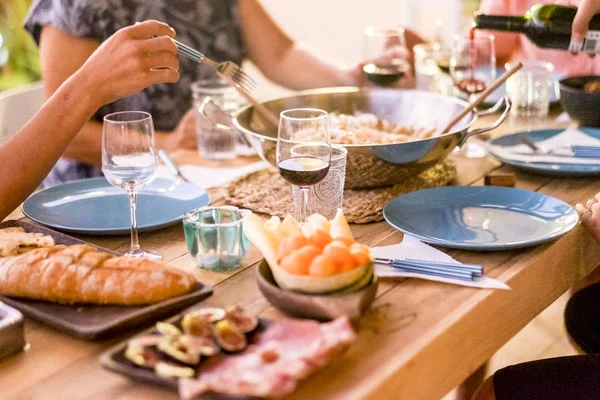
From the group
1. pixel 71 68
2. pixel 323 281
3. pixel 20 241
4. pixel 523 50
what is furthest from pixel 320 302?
pixel 523 50

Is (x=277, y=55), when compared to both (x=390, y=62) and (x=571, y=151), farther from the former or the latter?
(x=571, y=151)

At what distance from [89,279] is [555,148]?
110 cm

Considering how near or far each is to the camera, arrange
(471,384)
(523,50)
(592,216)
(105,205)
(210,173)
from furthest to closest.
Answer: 1. (523,50)
2. (471,384)
3. (210,173)
4. (105,205)
5. (592,216)

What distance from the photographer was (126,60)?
1.28 metres

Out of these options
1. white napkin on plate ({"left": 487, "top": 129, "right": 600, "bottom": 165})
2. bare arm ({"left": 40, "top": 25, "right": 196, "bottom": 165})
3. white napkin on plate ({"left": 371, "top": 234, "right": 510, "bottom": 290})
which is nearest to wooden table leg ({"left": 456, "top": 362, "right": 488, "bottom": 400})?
white napkin on plate ({"left": 487, "top": 129, "right": 600, "bottom": 165})

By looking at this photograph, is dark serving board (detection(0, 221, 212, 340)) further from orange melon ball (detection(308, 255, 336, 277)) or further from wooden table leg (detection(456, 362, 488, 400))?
wooden table leg (detection(456, 362, 488, 400))

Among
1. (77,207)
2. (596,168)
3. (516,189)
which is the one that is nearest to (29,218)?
(77,207)

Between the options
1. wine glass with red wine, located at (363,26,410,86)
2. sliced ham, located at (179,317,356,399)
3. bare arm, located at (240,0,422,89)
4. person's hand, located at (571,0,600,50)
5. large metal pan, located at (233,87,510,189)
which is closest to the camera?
sliced ham, located at (179,317,356,399)

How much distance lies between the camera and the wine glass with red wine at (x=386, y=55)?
1.91 metres

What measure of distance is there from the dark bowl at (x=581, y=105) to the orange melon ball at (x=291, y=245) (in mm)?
1046

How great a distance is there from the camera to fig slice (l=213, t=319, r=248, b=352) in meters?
0.85

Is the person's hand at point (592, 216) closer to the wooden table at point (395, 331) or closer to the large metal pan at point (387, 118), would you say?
the wooden table at point (395, 331)

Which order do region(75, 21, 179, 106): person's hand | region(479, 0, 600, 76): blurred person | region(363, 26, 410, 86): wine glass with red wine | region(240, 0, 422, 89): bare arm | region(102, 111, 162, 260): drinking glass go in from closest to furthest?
1. region(102, 111, 162, 260): drinking glass
2. region(75, 21, 179, 106): person's hand
3. region(363, 26, 410, 86): wine glass with red wine
4. region(240, 0, 422, 89): bare arm
5. region(479, 0, 600, 76): blurred person

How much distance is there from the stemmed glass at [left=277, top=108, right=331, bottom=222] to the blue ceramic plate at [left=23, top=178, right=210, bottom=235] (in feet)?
0.76
